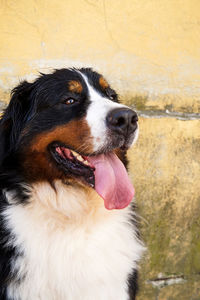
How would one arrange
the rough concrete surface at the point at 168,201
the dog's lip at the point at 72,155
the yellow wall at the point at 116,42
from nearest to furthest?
the dog's lip at the point at 72,155, the yellow wall at the point at 116,42, the rough concrete surface at the point at 168,201

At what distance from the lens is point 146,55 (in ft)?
11.1

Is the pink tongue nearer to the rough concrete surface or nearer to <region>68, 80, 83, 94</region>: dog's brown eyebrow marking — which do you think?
<region>68, 80, 83, 94</region>: dog's brown eyebrow marking

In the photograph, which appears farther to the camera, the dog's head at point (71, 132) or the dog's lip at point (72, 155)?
the dog's lip at point (72, 155)

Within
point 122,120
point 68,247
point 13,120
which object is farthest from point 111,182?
point 13,120

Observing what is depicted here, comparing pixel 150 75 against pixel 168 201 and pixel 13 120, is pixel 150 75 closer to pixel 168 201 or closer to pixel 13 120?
pixel 168 201

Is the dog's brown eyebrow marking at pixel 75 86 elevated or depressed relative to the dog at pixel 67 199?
elevated

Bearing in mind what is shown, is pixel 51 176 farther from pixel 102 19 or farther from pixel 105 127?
pixel 102 19

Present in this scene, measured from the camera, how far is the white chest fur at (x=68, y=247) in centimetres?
231

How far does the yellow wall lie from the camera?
3.12m

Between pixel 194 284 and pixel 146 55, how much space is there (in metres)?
2.29

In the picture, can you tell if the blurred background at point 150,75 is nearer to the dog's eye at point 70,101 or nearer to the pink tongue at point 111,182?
the dog's eye at point 70,101

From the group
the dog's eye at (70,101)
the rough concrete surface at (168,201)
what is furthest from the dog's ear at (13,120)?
the rough concrete surface at (168,201)

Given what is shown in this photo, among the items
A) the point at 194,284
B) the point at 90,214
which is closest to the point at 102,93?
the point at 90,214

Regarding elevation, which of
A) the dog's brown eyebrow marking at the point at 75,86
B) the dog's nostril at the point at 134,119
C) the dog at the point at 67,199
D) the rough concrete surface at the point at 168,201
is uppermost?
the dog's brown eyebrow marking at the point at 75,86
